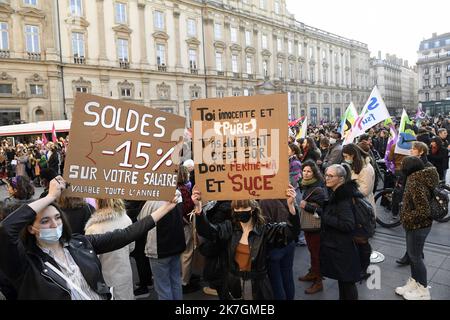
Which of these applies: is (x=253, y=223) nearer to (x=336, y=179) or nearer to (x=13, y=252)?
(x=336, y=179)

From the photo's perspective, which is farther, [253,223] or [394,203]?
[394,203]

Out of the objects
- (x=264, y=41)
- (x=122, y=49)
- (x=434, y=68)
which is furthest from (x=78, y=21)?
(x=434, y=68)

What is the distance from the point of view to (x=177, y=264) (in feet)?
12.9

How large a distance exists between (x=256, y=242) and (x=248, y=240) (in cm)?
8

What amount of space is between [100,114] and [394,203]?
19.9 feet

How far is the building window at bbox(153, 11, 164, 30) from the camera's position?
35156mm

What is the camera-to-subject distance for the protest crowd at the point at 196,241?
7.16 ft

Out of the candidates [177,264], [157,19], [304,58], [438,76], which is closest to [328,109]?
[304,58]

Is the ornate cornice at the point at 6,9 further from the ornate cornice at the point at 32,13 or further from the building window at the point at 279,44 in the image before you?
the building window at the point at 279,44

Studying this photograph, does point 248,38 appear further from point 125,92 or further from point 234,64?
point 125,92

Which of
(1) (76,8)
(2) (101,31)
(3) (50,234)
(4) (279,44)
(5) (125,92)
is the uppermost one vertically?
(4) (279,44)

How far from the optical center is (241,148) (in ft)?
10.2

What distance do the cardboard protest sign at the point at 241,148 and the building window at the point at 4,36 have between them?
97.9ft

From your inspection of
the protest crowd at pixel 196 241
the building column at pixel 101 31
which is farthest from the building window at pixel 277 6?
the protest crowd at pixel 196 241
